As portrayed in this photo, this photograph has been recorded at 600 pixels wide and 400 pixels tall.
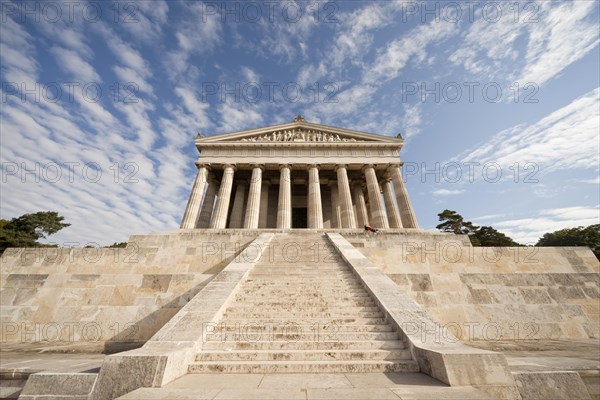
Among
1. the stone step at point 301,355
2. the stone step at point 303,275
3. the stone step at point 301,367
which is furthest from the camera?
the stone step at point 303,275

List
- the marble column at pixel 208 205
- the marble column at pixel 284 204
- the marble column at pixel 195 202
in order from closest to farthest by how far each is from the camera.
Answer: the marble column at pixel 195 202
the marble column at pixel 284 204
the marble column at pixel 208 205

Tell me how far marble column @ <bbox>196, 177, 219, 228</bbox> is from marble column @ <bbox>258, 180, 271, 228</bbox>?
587 cm

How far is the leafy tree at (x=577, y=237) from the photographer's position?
163ft

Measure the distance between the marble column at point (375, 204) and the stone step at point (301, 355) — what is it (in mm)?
21065

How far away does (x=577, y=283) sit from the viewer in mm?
11359

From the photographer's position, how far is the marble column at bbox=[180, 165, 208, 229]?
24.9 m

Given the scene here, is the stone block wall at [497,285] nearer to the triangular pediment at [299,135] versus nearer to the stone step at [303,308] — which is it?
the stone step at [303,308]

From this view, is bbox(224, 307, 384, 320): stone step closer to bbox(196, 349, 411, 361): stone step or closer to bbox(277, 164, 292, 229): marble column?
bbox(196, 349, 411, 361): stone step

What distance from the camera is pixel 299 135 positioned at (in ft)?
102

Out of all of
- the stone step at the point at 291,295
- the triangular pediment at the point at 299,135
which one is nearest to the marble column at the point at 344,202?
the triangular pediment at the point at 299,135

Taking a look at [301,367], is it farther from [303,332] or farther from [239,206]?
[239,206]

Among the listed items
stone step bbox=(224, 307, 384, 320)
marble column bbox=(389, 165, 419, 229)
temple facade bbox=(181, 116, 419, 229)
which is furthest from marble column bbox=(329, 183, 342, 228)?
stone step bbox=(224, 307, 384, 320)

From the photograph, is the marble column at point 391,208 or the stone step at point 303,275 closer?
the stone step at point 303,275

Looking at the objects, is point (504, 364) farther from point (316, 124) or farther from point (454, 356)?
point (316, 124)
